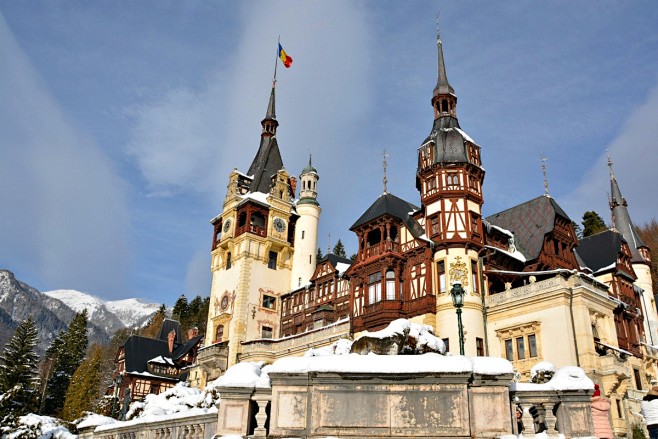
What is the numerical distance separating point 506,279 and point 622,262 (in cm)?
1407

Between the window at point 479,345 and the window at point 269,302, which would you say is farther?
the window at point 269,302

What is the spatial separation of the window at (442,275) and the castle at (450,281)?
0.23 feet

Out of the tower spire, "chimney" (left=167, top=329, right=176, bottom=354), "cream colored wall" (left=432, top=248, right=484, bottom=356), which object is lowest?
"cream colored wall" (left=432, top=248, right=484, bottom=356)

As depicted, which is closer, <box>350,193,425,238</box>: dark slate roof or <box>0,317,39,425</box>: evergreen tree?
<box>350,193,425,238</box>: dark slate roof

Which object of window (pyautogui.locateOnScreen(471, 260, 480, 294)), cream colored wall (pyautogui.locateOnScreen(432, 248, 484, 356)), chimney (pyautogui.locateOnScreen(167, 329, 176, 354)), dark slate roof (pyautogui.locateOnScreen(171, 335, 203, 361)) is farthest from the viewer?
chimney (pyautogui.locateOnScreen(167, 329, 176, 354))

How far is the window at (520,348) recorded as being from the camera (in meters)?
35.6

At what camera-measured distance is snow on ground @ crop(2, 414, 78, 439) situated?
970 inches

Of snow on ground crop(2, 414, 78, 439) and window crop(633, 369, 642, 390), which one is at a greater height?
window crop(633, 369, 642, 390)

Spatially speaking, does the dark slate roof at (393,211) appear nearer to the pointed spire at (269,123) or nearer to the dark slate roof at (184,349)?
the pointed spire at (269,123)

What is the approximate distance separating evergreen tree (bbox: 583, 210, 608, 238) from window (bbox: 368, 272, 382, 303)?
43.6 meters

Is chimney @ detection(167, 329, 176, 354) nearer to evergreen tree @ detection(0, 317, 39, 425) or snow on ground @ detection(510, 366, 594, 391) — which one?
evergreen tree @ detection(0, 317, 39, 425)

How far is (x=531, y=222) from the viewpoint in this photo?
44906 mm

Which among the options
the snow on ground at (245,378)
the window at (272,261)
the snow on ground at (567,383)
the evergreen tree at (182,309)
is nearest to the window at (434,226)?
the window at (272,261)

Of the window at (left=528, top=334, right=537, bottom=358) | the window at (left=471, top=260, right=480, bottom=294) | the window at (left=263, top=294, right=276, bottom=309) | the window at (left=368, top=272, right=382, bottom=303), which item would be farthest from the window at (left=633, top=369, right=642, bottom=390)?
the window at (left=263, top=294, right=276, bottom=309)
